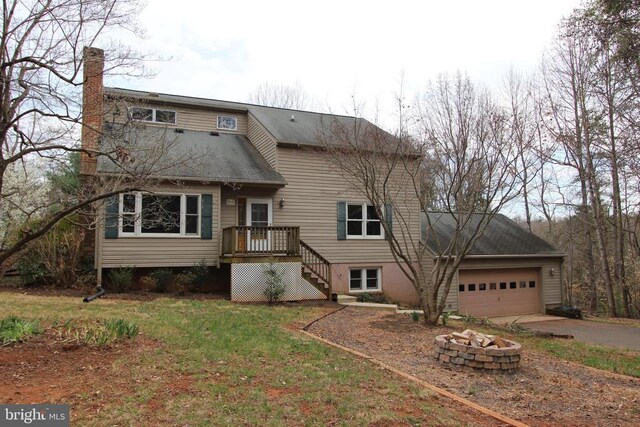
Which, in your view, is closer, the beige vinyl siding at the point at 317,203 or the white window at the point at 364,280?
the beige vinyl siding at the point at 317,203

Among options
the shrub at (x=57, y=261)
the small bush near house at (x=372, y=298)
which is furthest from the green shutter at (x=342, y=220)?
the shrub at (x=57, y=261)

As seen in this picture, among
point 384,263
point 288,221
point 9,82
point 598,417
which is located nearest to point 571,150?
point 384,263

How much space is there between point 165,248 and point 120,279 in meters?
1.48

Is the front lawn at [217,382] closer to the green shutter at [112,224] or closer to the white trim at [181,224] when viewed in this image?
the green shutter at [112,224]

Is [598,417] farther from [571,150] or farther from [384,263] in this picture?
[571,150]

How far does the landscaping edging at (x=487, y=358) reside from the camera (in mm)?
6133

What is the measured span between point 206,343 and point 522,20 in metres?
9.48

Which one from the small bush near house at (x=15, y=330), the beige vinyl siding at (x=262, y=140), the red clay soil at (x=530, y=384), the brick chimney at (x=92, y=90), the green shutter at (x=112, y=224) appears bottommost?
the red clay soil at (x=530, y=384)

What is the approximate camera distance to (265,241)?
1319 cm

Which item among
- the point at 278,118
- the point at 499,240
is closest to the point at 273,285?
the point at 278,118

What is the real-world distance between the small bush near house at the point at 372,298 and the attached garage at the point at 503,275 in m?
2.77

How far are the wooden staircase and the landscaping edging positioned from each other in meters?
7.33

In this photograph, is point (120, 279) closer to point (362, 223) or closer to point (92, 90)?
point (92, 90)

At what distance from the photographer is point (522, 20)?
10.1m
